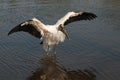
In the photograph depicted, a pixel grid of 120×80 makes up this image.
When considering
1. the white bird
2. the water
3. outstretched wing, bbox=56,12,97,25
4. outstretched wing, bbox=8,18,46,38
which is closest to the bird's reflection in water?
the water

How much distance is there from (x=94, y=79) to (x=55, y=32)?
→ 2.35m

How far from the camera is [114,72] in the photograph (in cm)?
850

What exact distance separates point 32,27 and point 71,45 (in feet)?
4.65

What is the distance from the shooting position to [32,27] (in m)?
9.95

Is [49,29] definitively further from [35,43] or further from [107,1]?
[107,1]

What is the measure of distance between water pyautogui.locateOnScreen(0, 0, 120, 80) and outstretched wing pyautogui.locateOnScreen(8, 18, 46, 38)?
1.96 ft

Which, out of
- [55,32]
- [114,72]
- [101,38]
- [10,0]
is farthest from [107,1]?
[114,72]

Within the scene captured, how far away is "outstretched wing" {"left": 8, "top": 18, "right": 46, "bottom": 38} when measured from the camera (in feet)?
31.3

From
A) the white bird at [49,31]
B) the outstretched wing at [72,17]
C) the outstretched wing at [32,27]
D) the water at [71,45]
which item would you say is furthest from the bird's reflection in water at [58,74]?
the outstretched wing at [72,17]

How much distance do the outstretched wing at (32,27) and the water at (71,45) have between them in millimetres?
596

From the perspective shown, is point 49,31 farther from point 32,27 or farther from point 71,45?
point 71,45

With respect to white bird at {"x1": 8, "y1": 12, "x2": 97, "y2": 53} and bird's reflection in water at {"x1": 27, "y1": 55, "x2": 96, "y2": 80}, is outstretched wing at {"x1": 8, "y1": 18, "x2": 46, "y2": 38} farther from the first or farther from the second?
bird's reflection in water at {"x1": 27, "y1": 55, "x2": 96, "y2": 80}

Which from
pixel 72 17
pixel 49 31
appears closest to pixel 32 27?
Result: pixel 49 31

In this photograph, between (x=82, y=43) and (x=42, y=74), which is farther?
(x=82, y=43)
